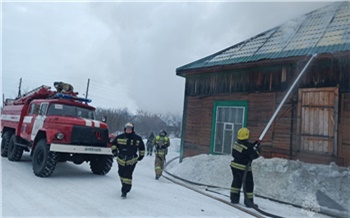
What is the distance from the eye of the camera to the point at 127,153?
6.59 meters

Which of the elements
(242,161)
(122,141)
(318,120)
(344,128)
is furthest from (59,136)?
(344,128)

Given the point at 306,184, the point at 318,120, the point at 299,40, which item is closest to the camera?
the point at 306,184

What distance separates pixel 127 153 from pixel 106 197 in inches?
40.9

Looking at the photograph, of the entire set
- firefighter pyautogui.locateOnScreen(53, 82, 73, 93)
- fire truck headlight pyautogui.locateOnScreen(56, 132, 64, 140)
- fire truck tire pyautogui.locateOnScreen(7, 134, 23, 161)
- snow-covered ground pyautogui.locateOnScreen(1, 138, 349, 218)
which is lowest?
snow-covered ground pyautogui.locateOnScreen(1, 138, 349, 218)

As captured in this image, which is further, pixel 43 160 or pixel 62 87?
pixel 62 87

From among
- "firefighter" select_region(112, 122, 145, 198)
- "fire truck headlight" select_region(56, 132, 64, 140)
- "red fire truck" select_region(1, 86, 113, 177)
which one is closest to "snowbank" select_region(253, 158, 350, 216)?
"firefighter" select_region(112, 122, 145, 198)

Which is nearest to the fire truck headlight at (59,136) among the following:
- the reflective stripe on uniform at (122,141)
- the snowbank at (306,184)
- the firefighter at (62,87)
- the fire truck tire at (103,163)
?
the fire truck tire at (103,163)

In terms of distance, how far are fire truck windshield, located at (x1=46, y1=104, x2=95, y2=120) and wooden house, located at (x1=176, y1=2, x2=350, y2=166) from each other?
4.78m

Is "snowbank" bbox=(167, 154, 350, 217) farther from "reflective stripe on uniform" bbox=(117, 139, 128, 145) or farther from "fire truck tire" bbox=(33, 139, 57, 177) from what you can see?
"fire truck tire" bbox=(33, 139, 57, 177)

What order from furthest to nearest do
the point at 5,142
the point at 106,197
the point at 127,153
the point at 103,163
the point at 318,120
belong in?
the point at 5,142 → the point at 103,163 → the point at 318,120 → the point at 127,153 → the point at 106,197

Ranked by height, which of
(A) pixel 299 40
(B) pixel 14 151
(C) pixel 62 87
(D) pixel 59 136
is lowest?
(B) pixel 14 151

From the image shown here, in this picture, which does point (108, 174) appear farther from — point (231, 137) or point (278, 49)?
point (278, 49)

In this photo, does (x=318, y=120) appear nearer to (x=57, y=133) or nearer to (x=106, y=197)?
(x=106, y=197)

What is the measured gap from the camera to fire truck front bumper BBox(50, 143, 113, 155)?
25.1 feet
